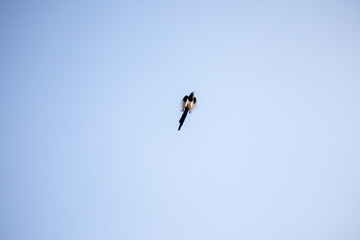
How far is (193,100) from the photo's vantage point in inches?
392
